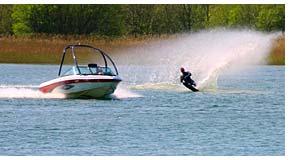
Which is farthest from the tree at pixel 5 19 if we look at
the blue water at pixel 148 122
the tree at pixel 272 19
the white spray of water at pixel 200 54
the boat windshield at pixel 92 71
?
the boat windshield at pixel 92 71

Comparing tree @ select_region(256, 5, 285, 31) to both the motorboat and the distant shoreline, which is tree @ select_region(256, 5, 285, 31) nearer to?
the distant shoreline

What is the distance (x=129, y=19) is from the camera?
161 feet

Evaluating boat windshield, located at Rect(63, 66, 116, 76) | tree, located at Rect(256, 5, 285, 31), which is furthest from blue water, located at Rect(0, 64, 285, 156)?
tree, located at Rect(256, 5, 285, 31)

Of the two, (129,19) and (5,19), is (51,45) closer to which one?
(129,19)

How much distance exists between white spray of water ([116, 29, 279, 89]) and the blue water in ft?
5.95

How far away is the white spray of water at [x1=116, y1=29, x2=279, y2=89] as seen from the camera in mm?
39591

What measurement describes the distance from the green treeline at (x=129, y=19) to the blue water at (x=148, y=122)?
8796 millimetres

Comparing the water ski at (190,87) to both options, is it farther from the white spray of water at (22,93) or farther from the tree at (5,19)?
the tree at (5,19)

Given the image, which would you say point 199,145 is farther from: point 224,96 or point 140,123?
point 224,96

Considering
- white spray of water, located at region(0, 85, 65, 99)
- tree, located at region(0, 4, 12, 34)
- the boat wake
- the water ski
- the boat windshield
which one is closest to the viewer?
the boat windshield

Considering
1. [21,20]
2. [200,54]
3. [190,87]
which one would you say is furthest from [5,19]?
[190,87]

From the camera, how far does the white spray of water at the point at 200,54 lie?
39.6 metres

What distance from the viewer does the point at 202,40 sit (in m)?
49.3

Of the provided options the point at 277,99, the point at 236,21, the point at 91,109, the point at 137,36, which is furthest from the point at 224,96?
the point at 236,21
